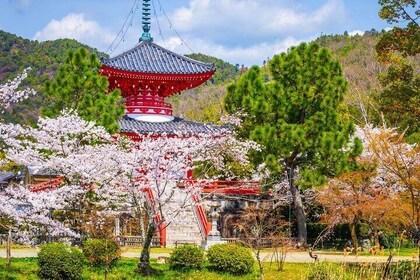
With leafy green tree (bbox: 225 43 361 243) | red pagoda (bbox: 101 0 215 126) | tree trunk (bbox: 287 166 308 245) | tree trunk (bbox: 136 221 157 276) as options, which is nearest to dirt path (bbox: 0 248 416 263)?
Answer: tree trunk (bbox: 287 166 308 245)

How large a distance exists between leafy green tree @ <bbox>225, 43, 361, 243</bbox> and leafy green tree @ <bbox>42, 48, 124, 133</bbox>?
5.68 m

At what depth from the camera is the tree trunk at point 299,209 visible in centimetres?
2559

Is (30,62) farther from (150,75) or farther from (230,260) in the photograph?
(230,260)

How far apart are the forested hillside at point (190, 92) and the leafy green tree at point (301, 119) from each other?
95.7 feet

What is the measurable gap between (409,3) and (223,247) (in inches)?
335

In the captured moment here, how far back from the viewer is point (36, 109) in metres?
67.2

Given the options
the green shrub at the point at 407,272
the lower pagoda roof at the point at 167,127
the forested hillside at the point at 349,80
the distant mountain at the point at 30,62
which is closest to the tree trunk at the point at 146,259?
the green shrub at the point at 407,272

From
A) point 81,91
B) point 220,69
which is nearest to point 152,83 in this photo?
point 81,91

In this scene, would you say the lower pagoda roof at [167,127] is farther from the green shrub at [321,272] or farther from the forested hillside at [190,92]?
the forested hillside at [190,92]

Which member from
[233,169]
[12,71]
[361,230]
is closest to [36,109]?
[12,71]

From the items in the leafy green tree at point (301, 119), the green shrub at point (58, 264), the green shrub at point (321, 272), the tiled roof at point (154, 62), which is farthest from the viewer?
the tiled roof at point (154, 62)

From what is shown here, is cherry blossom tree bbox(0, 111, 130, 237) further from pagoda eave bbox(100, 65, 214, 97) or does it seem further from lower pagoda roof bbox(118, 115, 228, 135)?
pagoda eave bbox(100, 65, 214, 97)

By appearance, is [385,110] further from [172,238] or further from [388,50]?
[172,238]

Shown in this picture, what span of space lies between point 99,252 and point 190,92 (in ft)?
264
